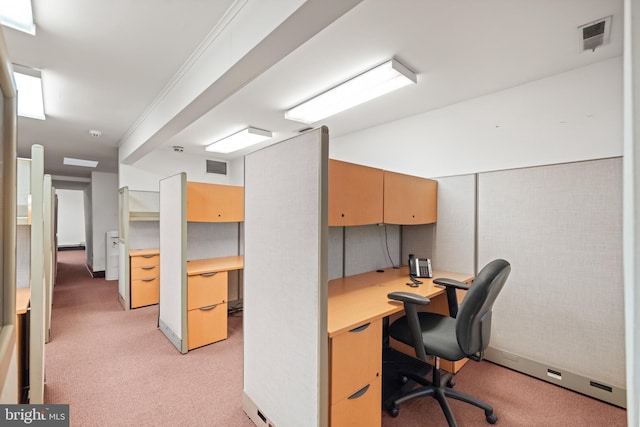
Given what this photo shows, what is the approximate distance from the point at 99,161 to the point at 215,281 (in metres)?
5.42

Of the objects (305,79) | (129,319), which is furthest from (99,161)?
(305,79)

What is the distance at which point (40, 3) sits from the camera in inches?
67.4

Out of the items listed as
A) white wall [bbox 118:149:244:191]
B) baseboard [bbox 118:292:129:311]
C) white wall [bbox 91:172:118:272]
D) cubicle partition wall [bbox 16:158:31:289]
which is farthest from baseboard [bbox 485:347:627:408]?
white wall [bbox 91:172:118:272]

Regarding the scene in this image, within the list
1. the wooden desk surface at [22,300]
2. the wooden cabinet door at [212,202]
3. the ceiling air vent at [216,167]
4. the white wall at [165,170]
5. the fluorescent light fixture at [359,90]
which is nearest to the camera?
the wooden desk surface at [22,300]

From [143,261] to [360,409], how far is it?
3758mm

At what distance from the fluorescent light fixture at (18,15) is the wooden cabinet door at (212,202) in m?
1.54

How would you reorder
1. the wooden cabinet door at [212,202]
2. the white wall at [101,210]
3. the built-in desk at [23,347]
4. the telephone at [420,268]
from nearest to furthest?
1. the built-in desk at [23,347]
2. the telephone at [420,268]
3. the wooden cabinet door at [212,202]
4. the white wall at [101,210]

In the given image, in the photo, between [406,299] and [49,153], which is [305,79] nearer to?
[406,299]

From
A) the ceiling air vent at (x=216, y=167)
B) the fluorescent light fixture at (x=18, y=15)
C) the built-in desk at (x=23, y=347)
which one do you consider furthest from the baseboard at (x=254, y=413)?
the ceiling air vent at (x=216, y=167)

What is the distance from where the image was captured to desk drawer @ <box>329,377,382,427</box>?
1.42 meters

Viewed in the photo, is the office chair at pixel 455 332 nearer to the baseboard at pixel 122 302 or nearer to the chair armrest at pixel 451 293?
the chair armrest at pixel 451 293

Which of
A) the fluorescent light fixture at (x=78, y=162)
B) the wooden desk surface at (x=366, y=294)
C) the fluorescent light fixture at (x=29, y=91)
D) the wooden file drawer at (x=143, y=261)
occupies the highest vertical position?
the fluorescent light fixture at (x=29, y=91)

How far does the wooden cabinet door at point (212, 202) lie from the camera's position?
3.01 meters

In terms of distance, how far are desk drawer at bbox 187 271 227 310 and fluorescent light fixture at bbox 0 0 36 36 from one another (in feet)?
7.16
